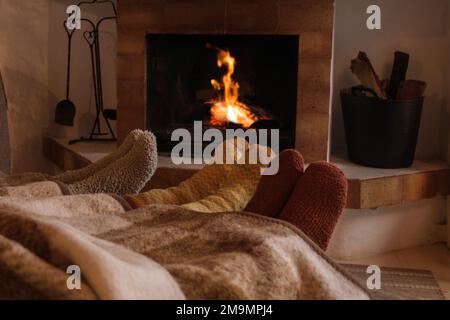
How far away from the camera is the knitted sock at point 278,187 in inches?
42.9

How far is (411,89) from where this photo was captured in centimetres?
233

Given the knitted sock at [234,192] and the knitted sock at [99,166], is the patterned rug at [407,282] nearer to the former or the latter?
the knitted sock at [234,192]

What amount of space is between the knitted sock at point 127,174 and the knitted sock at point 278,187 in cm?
24

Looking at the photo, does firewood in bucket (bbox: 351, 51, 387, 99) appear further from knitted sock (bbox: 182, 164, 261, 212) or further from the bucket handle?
knitted sock (bbox: 182, 164, 261, 212)

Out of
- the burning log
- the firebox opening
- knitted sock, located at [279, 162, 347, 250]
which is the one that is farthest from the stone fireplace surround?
knitted sock, located at [279, 162, 347, 250]

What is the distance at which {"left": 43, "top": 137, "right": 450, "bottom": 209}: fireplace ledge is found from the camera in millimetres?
2092

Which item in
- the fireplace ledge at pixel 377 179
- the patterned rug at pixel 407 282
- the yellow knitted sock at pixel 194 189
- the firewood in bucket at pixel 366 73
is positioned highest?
the firewood in bucket at pixel 366 73

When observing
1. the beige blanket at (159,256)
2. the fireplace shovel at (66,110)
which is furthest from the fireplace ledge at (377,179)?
the beige blanket at (159,256)

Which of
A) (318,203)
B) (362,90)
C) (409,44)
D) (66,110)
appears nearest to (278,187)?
(318,203)

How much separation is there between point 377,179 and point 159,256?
1414 mm

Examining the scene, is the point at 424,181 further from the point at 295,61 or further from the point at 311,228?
the point at 311,228

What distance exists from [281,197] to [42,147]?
6.33 feet

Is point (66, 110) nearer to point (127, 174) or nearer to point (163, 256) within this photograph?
point (127, 174)

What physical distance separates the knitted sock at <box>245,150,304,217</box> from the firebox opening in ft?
3.94
